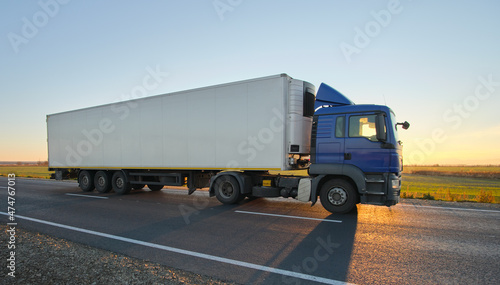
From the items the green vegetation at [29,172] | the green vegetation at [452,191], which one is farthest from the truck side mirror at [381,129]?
the green vegetation at [29,172]

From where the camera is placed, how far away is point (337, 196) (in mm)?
6898

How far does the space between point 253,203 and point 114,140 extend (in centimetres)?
663

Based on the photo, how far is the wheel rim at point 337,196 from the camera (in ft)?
22.4

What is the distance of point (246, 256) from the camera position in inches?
163

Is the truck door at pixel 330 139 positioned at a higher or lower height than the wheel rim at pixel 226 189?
higher

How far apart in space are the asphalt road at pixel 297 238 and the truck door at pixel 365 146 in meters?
1.34

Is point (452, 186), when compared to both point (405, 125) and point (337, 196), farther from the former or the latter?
point (337, 196)

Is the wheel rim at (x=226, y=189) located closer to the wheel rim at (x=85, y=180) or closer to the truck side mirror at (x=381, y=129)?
the truck side mirror at (x=381, y=129)

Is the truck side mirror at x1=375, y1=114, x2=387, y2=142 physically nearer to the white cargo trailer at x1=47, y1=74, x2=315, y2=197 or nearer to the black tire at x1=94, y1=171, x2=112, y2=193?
the white cargo trailer at x1=47, y1=74, x2=315, y2=197

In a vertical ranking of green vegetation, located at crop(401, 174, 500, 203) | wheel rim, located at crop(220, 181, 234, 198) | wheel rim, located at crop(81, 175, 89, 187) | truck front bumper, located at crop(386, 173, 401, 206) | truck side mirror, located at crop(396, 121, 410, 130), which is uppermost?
truck side mirror, located at crop(396, 121, 410, 130)

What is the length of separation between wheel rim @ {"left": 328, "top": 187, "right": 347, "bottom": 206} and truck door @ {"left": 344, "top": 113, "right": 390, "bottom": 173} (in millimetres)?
758

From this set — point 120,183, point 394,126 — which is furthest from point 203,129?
point 394,126

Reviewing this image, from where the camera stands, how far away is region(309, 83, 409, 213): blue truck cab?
255 inches

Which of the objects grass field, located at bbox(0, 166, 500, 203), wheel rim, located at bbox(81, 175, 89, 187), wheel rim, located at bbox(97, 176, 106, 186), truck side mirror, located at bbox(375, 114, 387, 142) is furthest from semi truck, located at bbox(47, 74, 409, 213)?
wheel rim, located at bbox(81, 175, 89, 187)
